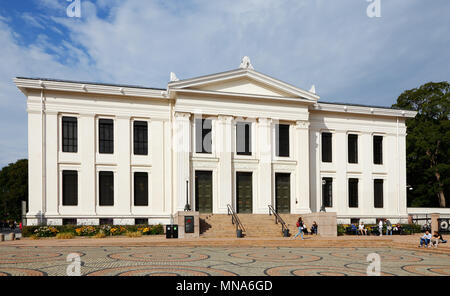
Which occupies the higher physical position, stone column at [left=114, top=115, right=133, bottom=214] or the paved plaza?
stone column at [left=114, top=115, right=133, bottom=214]

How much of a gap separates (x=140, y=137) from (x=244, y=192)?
9.32 meters

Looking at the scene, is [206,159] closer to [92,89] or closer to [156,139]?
[156,139]

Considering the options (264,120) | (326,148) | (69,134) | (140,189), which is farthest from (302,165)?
(69,134)

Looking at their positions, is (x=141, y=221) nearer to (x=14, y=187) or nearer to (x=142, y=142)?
(x=142, y=142)

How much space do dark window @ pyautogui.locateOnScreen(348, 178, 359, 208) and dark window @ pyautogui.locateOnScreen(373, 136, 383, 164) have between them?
3.03 meters

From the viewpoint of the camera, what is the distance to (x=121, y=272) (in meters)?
12.5

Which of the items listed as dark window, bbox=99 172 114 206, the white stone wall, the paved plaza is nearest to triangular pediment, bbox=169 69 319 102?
the white stone wall

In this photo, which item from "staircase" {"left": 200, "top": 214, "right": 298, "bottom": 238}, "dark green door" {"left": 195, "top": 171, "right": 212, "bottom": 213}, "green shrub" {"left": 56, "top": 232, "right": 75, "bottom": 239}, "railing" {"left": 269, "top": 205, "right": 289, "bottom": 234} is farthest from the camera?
"dark green door" {"left": 195, "top": 171, "right": 212, "bottom": 213}

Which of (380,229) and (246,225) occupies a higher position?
(246,225)

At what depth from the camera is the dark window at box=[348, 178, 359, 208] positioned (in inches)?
1471

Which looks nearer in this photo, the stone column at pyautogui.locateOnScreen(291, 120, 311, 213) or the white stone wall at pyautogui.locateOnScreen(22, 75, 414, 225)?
the white stone wall at pyautogui.locateOnScreen(22, 75, 414, 225)

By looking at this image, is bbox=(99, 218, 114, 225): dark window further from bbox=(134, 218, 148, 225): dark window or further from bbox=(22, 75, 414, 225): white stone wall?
bbox=(134, 218, 148, 225): dark window

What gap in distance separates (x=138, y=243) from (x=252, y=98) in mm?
15646

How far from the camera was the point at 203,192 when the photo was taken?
3234 cm
